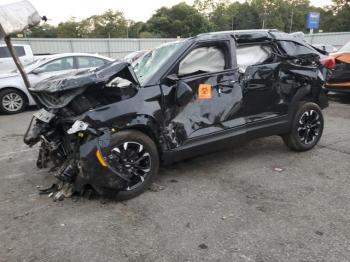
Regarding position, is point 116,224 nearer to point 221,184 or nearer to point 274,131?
point 221,184

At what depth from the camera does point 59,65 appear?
9391mm

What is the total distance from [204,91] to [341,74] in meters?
5.84

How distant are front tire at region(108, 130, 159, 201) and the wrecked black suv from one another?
1 cm

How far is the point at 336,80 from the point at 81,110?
7.22 meters

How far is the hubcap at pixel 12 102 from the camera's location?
361 inches

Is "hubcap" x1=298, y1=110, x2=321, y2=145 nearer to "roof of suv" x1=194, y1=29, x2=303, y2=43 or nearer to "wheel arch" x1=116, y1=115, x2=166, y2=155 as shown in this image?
"roof of suv" x1=194, y1=29, x2=303, y2=43

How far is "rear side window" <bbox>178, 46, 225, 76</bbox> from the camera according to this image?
13.8 feet

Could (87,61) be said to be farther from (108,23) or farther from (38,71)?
(108,23)

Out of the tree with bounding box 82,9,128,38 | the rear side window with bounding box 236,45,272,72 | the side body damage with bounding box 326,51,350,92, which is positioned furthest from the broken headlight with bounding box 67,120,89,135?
the tree with bounding box 82,9,128,38

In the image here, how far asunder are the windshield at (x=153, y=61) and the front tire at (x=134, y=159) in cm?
71

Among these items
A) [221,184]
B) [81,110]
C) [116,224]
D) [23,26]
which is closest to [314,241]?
[221,184]

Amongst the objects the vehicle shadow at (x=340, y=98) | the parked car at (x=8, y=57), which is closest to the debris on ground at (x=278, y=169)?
the vehicle shadow at (x=340, y=98)

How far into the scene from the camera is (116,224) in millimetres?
3346

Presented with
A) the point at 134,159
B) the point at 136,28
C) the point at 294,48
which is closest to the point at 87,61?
the point at 294,48
